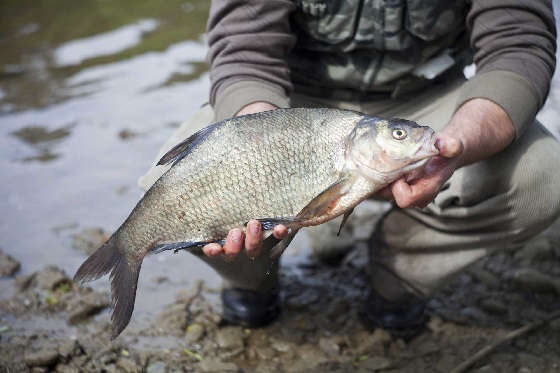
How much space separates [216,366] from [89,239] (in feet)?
4.56

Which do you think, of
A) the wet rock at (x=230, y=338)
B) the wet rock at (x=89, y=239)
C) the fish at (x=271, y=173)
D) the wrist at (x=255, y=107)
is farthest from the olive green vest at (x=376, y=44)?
the wet rock at (x=89, y=239)

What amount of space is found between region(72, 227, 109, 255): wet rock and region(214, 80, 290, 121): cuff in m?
1.44

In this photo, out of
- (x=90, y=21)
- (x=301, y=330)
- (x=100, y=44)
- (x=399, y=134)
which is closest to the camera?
(x=399, y=134)

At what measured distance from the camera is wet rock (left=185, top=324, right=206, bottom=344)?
2793 millimetres

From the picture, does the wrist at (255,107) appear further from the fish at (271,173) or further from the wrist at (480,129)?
the wrist at (480,129)

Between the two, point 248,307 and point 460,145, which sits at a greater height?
point 460,145

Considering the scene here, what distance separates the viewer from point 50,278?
314cm

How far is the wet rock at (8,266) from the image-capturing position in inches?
127

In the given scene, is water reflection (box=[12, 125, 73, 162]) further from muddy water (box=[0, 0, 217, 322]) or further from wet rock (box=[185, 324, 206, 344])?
wet rock (box=[185, 324, 206, 344])

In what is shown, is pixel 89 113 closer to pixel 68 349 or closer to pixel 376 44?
pixel 68 349

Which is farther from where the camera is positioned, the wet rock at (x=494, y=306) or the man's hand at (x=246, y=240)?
the wet rock at (x=494, y=306)

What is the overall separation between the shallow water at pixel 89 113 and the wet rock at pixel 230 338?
1.35 ft

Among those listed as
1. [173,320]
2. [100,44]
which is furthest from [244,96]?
[100,44]

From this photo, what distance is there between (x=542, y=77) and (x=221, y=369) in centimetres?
186
